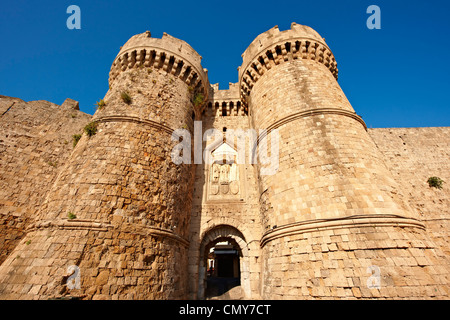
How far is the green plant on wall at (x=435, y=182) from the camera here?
29.2 ft

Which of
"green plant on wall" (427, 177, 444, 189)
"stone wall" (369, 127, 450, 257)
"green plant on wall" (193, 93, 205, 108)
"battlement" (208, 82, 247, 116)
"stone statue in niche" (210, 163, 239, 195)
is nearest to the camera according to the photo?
"stone wall" (369, 127, 450, 257)

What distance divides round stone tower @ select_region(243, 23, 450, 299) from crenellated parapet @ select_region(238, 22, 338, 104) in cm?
6

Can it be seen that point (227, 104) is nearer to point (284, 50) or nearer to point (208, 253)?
point (284, 50)

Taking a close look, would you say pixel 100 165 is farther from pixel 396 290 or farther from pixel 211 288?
pixel 396 290

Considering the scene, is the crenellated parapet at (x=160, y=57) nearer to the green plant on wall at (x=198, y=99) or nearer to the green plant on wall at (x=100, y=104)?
the green plant on wall at (x=198, y=99)

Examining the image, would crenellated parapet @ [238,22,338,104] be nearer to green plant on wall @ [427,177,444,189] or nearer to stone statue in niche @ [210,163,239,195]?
stone statue in niche @ [210,163,239,195]

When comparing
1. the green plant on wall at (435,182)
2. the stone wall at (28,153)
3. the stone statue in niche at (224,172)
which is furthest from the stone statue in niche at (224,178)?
the green plant on wall at (435,182)

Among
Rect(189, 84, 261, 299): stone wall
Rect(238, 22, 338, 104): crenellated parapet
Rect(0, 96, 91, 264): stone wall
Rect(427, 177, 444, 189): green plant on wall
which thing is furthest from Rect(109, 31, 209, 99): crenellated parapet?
Rect(427, 177, 444, 189): green plant on wall

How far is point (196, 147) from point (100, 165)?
14.6ft

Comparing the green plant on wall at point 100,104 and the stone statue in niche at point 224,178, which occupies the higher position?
the green plant on wall at point 100,104

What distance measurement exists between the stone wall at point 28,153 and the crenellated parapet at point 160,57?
114 inches

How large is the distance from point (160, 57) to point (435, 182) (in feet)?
44.3

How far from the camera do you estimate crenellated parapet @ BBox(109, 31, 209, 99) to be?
327 inches
